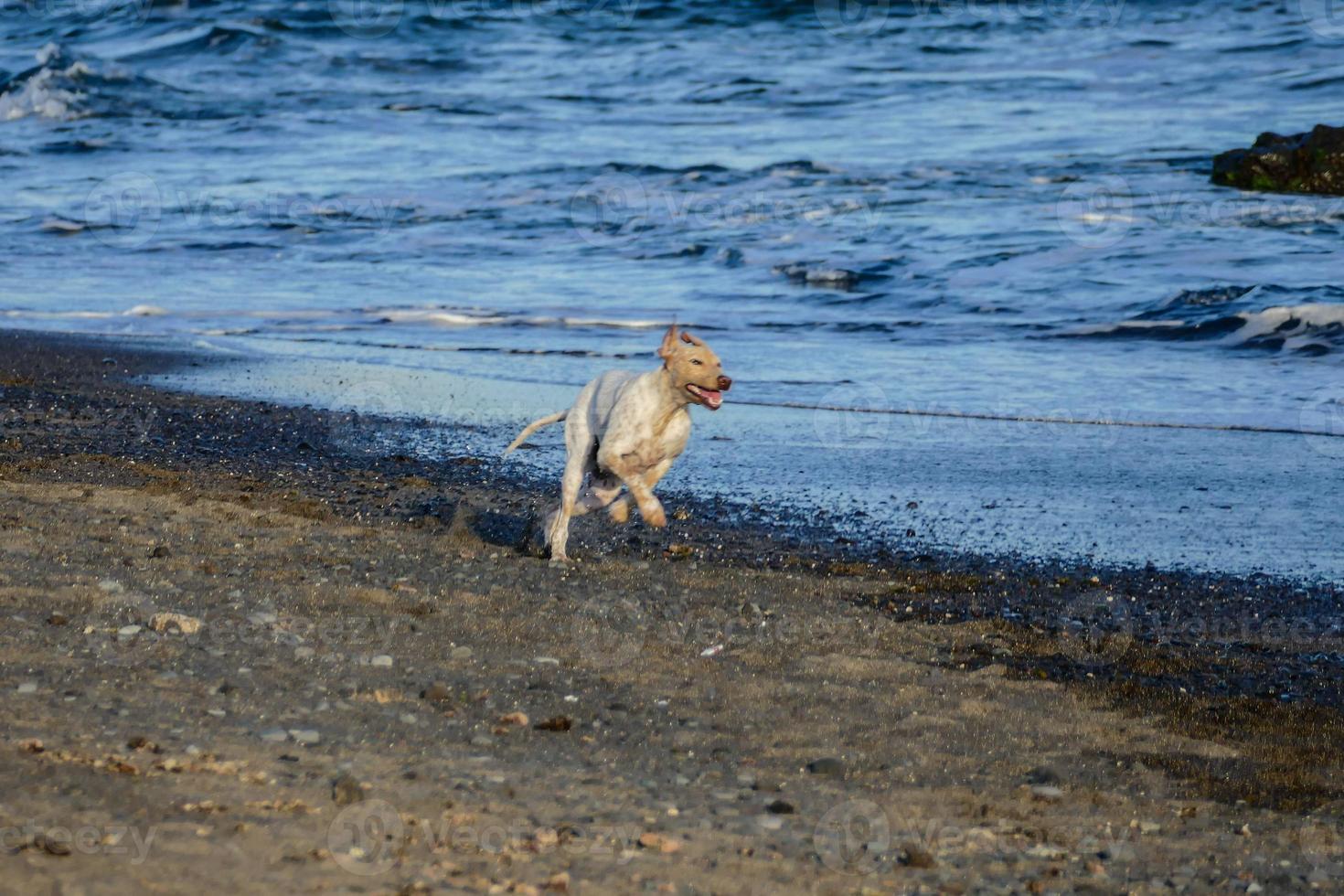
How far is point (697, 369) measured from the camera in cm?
568

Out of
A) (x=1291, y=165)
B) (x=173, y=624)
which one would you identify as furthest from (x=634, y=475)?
(x=1291, y=165)

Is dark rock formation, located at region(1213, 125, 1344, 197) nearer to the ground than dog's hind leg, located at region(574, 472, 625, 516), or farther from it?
farther from it

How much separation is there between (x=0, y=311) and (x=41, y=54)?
22.9 m

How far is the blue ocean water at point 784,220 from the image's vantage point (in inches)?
374

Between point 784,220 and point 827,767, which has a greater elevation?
point 784,220

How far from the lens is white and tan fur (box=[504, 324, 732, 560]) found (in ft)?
18.7

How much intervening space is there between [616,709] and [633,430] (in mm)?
1632

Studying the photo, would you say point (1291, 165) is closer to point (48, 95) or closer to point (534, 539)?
point (534, 539)

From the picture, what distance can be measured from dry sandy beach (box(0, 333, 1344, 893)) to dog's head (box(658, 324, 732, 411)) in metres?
0.72

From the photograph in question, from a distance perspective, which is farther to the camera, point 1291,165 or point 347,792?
point 1291,165

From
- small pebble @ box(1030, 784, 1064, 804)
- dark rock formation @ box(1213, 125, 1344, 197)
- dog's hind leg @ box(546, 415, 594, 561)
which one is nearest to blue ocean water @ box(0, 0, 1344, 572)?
dark rock formation @ box(1213, 125, 1344, 197)

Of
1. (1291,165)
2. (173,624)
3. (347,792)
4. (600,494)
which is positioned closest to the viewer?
(347,792)

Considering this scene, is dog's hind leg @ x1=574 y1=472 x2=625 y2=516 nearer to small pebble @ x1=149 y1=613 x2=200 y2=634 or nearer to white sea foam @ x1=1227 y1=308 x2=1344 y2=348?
small pebble @ x1=149 y1=613 x2=200 y2=634

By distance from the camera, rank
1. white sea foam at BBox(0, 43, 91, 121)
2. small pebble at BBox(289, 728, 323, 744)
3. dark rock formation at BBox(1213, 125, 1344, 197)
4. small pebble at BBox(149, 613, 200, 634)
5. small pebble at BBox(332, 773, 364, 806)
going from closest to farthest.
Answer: small pebble at BBox(332, 773, 364, 806) < small pebble at BBox(289, 728, 323, 744) < small pebble at BBox(149, 613, 200, 634) < dark rock formation at BBox(1213, 125, 1344, 197) < white sea foam at BBox(0, 43, 91, 121)
